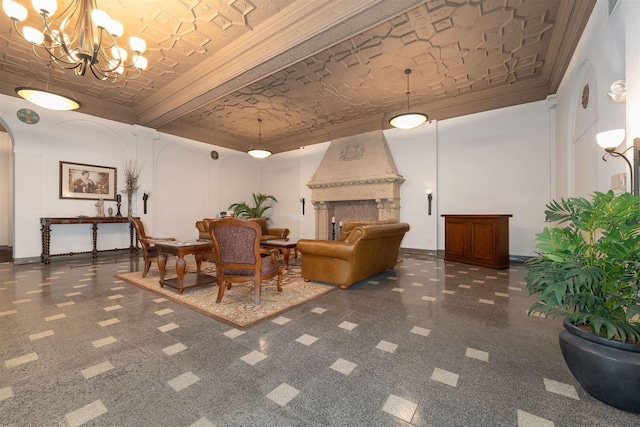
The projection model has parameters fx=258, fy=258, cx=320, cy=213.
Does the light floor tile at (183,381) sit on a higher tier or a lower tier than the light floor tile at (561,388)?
lower

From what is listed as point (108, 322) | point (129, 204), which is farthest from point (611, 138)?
point (129, 204)

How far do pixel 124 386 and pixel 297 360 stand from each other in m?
1.13

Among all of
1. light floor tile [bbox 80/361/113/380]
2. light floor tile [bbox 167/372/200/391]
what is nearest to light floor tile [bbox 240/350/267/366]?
light floor tile [bbox 167/372/200/391]

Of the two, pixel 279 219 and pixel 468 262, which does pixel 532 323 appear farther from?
pixel 279 219

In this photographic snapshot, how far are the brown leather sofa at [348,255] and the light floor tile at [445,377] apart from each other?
6.57 ft

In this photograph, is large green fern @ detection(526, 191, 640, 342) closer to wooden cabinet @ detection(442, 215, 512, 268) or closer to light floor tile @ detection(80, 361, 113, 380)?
light floor tile @ detection(80, 361, 113, 380)

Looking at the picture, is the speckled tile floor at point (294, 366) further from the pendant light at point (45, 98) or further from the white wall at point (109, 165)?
the white wall at point (109, 165)

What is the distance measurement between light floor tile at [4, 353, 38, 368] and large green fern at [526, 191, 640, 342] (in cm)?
356

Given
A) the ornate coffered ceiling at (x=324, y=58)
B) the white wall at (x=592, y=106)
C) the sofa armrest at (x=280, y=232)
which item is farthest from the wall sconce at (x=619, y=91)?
the sofa armrest at (x=280, y=232)

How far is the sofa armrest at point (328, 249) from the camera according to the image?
3740mm

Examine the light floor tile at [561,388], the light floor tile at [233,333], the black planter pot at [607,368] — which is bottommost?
the light floor tile at [233,333]

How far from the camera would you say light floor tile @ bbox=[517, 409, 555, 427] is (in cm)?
135

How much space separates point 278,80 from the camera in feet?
17.6

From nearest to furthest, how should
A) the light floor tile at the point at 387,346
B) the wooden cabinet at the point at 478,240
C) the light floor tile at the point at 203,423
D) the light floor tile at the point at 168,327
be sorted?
1. the light floor tile at the point at 203,423
2. the light floor tile at the point at 387,346
3. the light floor tile at the point at 168,327
4. the wooden cabinet at the point at 478,240
